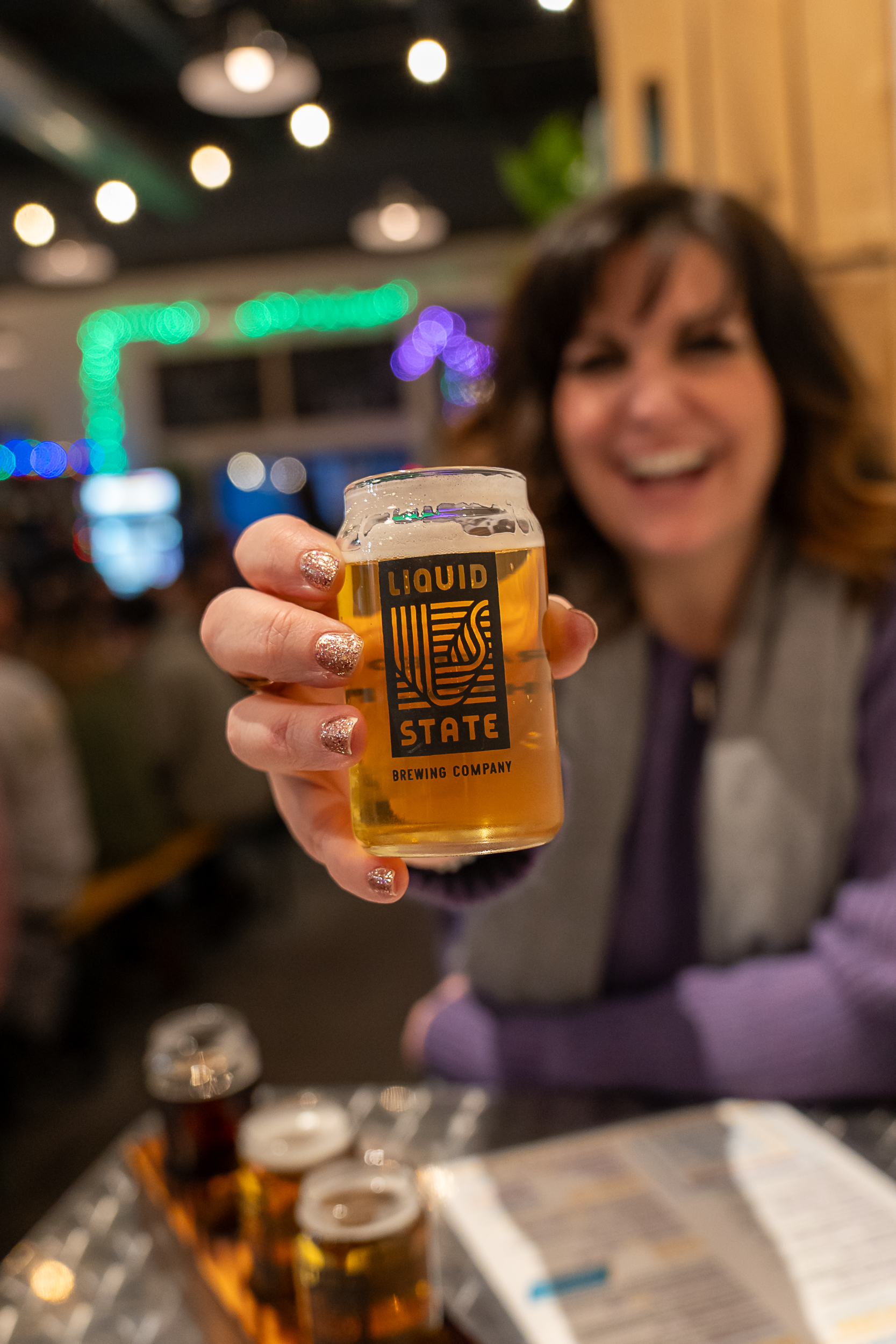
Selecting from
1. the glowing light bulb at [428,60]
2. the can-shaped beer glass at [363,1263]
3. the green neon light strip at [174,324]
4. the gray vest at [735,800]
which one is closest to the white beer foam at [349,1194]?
the can-shaped beer glass at [363,1263]

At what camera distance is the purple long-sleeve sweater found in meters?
1.24

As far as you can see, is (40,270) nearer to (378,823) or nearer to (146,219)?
(146,219)

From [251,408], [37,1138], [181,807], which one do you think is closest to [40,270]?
[251,408]

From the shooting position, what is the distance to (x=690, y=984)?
4.41 feet

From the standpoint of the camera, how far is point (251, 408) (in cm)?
845

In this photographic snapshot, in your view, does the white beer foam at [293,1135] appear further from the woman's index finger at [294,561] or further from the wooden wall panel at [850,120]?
the wooden wall panel at [850,120]

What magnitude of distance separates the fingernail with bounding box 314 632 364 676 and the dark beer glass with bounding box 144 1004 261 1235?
0.57m

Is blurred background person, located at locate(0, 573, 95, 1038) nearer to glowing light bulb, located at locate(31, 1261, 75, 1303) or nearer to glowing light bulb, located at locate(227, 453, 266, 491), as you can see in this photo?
glowing light bulb, located at locate(31, 1261, 75, 1303)

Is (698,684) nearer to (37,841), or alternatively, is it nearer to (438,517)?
(438,517)

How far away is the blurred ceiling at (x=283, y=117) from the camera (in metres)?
5.71

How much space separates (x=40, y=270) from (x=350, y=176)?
238 cm

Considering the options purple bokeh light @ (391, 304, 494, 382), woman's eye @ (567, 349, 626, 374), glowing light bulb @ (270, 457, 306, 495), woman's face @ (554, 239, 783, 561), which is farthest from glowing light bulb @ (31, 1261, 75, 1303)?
glowing light bulb @ (270, 457, 306, 495)

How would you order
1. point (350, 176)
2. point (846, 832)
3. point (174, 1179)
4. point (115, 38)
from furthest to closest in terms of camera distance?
point (350, 176)
point (115, 38)
point (846, 832)
point (174, 1179)

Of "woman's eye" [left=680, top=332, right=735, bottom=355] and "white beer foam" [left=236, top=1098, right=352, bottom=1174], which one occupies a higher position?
"woman's eye" [left=680, top=332, right=735, bottom=355]
